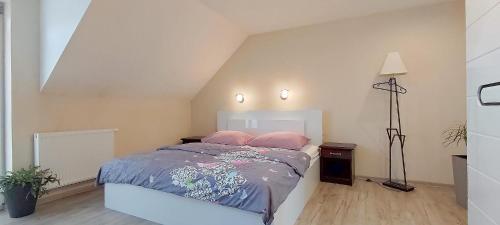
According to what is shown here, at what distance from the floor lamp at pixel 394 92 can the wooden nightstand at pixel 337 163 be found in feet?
1.68

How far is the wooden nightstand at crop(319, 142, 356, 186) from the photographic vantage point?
3.52 meters

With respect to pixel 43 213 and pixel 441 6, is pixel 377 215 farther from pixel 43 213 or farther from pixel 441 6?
pixel 43 213

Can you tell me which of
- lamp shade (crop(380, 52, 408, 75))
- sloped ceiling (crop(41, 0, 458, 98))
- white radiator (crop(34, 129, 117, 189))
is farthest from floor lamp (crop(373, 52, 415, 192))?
white radiator (crop(34, 129, 117, 189))

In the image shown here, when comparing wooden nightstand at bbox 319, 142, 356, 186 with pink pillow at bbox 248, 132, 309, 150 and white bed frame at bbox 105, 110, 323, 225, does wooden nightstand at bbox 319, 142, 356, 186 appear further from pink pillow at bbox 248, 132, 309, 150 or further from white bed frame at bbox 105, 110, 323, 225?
pink pillow at bbox 248, 132, 309, 150

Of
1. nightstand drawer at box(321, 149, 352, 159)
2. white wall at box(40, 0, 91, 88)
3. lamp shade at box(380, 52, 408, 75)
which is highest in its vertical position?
white wall at box(40, 0, 91, 88)

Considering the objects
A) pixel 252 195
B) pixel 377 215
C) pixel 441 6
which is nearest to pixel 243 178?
pixel 252 195

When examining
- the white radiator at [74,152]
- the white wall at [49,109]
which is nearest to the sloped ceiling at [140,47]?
the white wall at [49,109]

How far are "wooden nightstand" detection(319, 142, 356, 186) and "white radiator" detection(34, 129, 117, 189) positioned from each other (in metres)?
3.05

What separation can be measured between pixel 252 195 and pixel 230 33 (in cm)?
302

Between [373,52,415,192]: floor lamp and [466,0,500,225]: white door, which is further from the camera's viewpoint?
[373,52,415,192]: floor lamp

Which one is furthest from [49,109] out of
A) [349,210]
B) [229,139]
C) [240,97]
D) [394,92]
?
[394,92]

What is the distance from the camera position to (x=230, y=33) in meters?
4.19

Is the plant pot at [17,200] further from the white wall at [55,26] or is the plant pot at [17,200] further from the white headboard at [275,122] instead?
the white headboard at [275,122]

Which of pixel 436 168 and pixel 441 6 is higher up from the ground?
pixel 441 6
